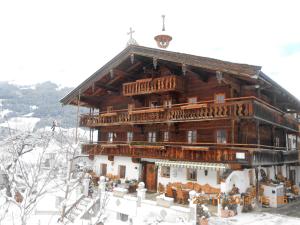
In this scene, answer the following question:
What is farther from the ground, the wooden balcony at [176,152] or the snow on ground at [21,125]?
the snow on ground at [21,125]

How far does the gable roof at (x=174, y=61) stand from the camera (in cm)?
1788

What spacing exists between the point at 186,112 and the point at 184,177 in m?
4.55

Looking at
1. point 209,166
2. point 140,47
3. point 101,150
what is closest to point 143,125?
point 101,150

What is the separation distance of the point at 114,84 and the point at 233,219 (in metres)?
16.6

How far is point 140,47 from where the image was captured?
922 inches

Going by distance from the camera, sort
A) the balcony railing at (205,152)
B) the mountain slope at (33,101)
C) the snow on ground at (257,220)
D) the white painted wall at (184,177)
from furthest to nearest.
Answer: the mountain slope at (33,101), the white painted wall at (184,177), the balcony railing at (205,152), the snow on ground at (257,220)

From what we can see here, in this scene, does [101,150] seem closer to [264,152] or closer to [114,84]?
[114,84]

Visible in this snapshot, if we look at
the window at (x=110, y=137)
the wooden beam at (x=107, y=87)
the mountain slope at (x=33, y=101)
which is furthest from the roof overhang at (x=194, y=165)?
the mountain slope at (x=33, y=101)

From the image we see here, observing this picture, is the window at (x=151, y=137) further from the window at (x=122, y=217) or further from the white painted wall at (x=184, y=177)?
the window at (x=122, y=217)

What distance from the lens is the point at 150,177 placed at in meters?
24.1

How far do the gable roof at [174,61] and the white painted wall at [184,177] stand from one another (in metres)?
6.64

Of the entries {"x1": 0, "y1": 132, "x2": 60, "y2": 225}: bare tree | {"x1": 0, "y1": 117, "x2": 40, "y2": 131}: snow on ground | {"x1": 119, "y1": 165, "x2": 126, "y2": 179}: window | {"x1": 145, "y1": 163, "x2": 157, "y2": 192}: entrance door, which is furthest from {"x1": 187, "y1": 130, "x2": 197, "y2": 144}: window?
{"x1": 0, "y1": 132, "x2": 60, "y2": 225}: bare tree

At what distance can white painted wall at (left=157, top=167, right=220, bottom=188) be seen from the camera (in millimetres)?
19609

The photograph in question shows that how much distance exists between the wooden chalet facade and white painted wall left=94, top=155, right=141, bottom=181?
35cm
